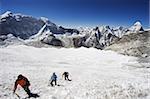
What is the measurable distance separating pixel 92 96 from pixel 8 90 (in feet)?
23.7

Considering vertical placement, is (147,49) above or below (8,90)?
above

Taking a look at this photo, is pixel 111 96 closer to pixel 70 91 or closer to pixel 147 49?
pixel 70 91

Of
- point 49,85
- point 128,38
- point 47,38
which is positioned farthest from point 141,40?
point 47,38

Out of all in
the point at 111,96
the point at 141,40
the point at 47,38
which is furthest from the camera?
the point at 47,38

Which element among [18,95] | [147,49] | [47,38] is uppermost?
[47,38]

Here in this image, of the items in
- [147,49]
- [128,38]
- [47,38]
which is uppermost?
[47,38]

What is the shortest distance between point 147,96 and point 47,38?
182 meters

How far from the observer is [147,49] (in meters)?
91.2

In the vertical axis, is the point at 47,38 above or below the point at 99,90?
above

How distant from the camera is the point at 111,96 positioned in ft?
63.4

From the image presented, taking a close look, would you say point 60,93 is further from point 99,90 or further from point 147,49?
point 147,49

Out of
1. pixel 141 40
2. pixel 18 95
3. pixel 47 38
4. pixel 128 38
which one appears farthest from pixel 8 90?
pixel 47 38

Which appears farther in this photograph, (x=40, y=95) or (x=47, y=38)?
(x=47, y=38)

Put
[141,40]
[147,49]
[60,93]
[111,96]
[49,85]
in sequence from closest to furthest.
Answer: [111,96]
[60,93]
[49,85]
[147,49]
[141,40]
